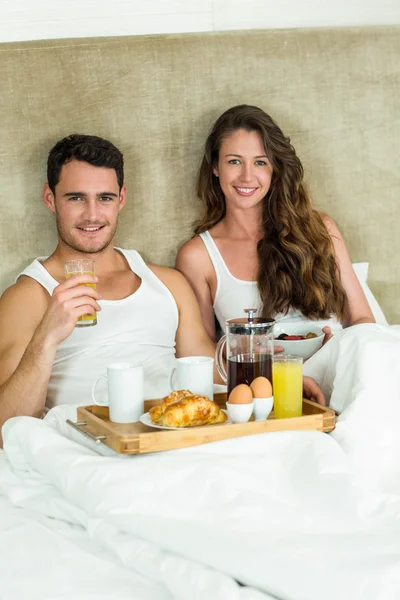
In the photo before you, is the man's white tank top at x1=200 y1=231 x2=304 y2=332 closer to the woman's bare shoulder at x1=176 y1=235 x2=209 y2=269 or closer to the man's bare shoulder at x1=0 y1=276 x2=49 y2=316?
the woman's bare shoulder at x1=176 y1=235 x2=209 y2=269

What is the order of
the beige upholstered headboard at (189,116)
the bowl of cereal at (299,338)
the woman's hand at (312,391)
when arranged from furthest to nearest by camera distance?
1. the beige upholstered headboard at (189,116)
2. the bowl of cereal at (299,338)
3. the woman's hand at (312,391)

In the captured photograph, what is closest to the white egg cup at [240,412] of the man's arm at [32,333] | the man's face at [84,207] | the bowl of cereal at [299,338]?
the man's arm at [32,333]

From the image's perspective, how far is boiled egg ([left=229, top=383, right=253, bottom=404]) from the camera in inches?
67.1

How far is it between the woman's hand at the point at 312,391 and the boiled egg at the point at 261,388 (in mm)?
239

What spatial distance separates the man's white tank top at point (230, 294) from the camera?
2.70 meters

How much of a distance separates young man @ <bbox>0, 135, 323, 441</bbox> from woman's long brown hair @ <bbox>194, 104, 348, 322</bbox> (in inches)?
12.0

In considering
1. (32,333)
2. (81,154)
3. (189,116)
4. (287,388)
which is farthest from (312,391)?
(189,116)

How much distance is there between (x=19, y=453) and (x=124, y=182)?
50.9 inches

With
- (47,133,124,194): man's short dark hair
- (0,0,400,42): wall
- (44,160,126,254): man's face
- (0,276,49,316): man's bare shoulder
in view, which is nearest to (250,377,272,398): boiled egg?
(0,276,49,316): man's bare shoulder

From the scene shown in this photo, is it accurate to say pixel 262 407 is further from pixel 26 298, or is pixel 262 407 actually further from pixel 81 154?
pixel 81 154

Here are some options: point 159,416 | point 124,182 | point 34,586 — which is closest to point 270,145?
point 124,182

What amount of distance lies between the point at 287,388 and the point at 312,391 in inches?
7.5

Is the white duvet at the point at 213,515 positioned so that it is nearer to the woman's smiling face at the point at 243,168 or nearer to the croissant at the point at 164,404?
the croissant at the point at 164,404

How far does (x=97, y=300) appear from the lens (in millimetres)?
2285
